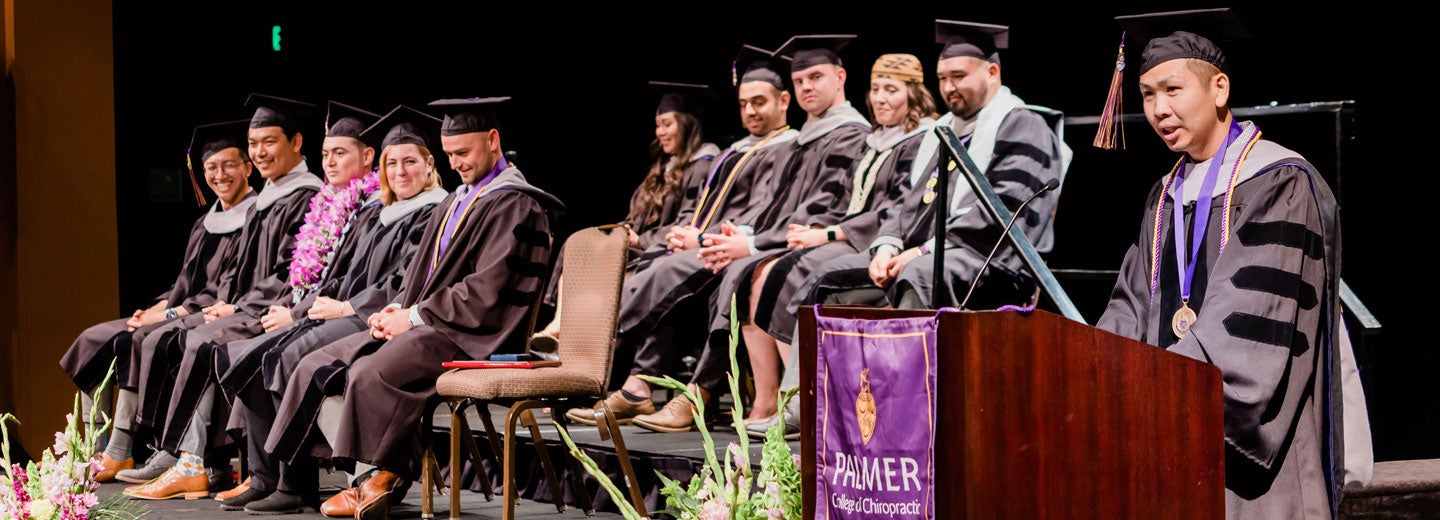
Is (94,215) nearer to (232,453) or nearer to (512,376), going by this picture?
(232,453)

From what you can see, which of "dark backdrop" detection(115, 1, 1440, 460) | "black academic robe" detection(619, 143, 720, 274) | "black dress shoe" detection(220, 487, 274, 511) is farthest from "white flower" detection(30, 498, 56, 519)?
"dark backdrop" detection(115, 1, 1440, 460)

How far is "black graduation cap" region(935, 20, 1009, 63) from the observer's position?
15.1 feet

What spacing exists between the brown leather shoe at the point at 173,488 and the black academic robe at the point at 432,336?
2.47 ft

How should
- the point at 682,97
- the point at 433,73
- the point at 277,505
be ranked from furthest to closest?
the point at 433,73 → the point at 682,97 → the point at 277,505

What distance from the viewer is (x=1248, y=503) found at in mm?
2576

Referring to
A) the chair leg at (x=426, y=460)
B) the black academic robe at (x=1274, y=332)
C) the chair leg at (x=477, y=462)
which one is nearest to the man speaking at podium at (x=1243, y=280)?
the black academic robe at (x=1274, y=332)

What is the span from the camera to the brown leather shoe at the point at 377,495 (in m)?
4.37

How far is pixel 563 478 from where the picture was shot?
15.8 feet

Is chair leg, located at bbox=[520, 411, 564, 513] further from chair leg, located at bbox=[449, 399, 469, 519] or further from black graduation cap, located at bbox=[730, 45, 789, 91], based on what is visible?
black graduation cap, located at bbox=[730, 45, 789, 91]

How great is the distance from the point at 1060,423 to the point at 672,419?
287 cm

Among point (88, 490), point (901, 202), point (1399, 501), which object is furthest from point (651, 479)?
point (1399, 501)

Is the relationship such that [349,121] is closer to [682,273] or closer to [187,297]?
[187,297]

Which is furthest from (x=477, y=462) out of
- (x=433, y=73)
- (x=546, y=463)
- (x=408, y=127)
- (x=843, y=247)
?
(x=433, y=73)

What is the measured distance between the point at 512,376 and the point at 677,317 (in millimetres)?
1251
